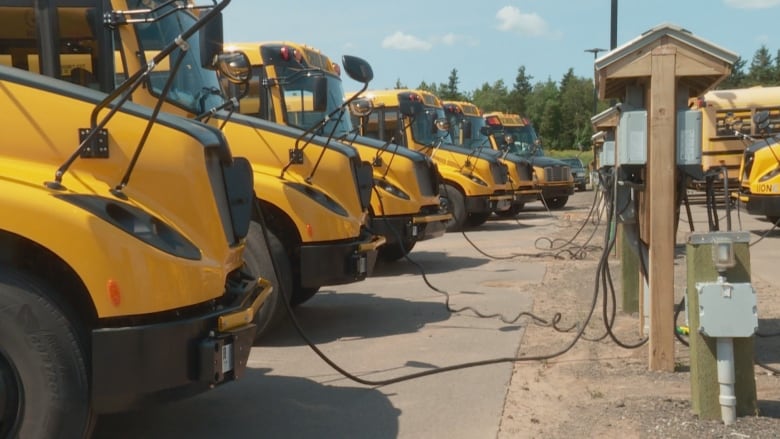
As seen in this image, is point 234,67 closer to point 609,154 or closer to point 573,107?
point 609,154

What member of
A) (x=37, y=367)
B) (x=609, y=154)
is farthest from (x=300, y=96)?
(x=37, y=367)

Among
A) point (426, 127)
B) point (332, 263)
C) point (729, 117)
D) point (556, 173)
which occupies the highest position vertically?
point (729, 117)

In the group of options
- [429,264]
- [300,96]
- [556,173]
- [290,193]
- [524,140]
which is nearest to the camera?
[290,193]

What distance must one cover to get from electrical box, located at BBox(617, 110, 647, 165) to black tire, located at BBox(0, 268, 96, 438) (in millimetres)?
3593

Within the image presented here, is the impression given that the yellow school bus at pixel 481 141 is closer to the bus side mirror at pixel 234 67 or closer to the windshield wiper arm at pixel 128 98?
the bus side mirror at pixel 234 67

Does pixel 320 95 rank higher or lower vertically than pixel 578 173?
higher

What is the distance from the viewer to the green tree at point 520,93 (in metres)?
106

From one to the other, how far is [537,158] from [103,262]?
72.5ft

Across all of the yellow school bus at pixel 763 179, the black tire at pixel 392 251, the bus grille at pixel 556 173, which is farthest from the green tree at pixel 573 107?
the black tire at pixel 392 251

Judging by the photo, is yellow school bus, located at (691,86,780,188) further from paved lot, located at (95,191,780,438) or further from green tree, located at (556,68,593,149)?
green tree, located at (556,68,593,149)

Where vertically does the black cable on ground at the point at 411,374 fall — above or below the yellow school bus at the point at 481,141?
below

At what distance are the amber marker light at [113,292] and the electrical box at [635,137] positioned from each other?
Result: 3.39 meters

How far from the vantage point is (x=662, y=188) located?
536 centimetres

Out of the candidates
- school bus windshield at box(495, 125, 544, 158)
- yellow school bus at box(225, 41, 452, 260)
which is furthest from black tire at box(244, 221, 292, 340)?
school bus windshield at box(495, 125, 544, 158)
